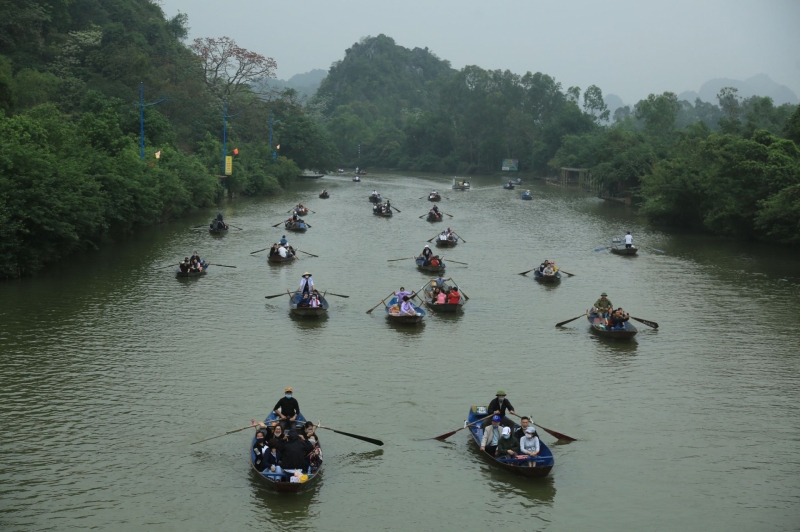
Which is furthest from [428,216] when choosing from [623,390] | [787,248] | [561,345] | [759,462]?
[759,462]

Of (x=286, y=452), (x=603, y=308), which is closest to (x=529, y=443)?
(x=286, y=452)

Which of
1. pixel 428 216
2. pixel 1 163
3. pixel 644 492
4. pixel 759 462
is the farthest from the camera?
pixel 428 216

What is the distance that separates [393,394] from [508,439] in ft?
16.3

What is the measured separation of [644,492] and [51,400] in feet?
45.4

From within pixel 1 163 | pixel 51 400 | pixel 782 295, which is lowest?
pixel 51 400

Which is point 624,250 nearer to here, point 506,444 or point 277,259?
point 277,259

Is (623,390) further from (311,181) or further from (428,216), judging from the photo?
(311,181)

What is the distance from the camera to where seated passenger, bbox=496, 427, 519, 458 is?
16.7m

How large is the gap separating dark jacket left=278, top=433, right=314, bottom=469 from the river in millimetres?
594

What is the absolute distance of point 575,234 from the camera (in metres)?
52.7

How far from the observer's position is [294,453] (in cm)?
1598

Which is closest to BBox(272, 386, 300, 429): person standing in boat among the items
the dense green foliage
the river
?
the river

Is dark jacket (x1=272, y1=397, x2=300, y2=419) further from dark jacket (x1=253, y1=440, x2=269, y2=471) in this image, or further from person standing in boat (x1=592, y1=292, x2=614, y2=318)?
person standing in boat (x1=592, y1=292, x2=614, y2=318)

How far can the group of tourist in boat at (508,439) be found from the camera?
1647 centimetres
